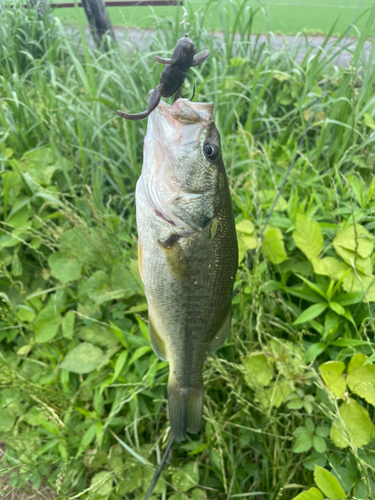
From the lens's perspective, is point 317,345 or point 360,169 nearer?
point 317,345

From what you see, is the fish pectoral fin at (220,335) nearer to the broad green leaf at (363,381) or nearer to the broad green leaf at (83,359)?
the broad green leaf at (363,381)

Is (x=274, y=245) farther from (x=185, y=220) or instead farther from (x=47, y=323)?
(x=47, y=323)

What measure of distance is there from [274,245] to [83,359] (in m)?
1.18

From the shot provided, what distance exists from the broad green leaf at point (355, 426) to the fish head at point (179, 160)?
1.05 m

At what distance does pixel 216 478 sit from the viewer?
1638mm

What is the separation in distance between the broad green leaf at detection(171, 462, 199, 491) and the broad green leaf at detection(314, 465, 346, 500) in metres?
0.64

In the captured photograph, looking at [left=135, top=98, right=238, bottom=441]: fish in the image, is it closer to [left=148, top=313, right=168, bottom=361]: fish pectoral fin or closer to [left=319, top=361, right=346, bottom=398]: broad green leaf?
[left=148, top=313, right=168, bottom=361]: fish pectoral fin

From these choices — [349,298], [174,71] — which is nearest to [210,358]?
[349,298]

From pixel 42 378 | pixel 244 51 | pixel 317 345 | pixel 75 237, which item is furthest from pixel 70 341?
pixel 244 51

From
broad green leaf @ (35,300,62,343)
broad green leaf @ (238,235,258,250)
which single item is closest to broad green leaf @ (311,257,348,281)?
broad green leaf @ (238,235,258,250)

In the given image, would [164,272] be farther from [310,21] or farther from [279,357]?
[310,21]

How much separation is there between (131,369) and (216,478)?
0.71m

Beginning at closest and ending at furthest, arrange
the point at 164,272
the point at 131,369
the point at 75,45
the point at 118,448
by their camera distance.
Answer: the point at 164,272
the point at 118,448
the point at 131,369
the point at 75,45

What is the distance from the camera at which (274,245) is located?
165 cm
